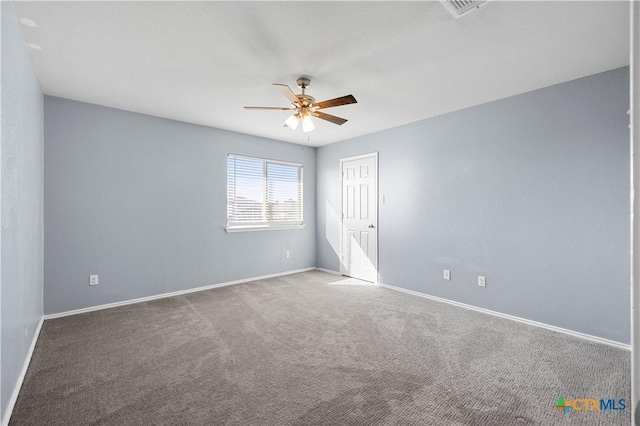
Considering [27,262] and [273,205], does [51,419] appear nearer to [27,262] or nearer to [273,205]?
[27,262]

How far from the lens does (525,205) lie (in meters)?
3.47

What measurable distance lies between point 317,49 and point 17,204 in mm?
2539

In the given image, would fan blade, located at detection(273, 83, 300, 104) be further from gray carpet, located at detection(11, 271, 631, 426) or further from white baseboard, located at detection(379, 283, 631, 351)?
white baseboard, located at detection(379, 283, 631, 351)

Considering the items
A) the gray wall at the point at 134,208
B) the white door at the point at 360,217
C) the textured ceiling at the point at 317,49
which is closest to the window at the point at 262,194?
the gray wall at the point at 134,208

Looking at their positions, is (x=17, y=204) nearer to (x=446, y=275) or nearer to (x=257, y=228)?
(x=257, y=228)

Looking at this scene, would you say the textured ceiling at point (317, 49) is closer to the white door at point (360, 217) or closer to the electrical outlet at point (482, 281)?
the white door at point (360, 217)

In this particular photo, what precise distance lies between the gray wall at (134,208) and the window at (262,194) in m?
0.16

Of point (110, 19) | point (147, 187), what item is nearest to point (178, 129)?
point (147, 187)

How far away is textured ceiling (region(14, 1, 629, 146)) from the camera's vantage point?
214 centimetres

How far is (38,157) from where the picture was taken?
10.5ft

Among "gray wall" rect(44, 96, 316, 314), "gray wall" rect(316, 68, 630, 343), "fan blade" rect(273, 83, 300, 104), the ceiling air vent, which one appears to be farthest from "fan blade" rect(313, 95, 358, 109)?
"gray wall" rect(44, 96, 316, 314)

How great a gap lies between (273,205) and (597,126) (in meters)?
4.46

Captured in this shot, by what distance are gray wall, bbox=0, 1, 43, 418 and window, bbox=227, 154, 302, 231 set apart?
248 cm

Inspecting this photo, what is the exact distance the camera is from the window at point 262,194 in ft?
16.9
